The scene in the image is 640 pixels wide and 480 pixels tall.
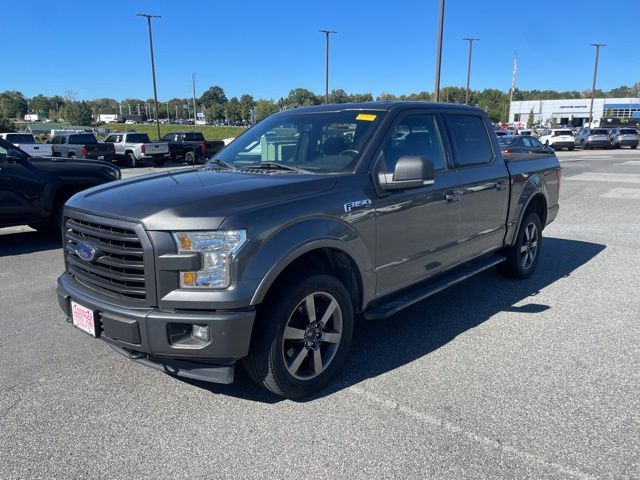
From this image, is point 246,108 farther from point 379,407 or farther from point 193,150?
point 379,407

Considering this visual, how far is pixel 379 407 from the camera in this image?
3.26 meters

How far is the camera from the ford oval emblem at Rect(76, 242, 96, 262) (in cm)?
320

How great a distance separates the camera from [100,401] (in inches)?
131

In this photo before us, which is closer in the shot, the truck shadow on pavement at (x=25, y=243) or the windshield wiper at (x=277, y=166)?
the windshield wiper at (x=277, y=166)

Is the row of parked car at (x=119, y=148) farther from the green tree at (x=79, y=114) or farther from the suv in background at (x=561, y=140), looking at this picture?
the green tree at (x=79, y=114)

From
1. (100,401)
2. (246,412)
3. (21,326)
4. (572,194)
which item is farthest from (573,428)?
(572,194)

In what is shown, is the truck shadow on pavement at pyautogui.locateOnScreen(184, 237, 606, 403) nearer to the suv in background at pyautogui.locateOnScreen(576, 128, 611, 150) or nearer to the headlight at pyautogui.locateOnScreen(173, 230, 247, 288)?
the headlight at pyautogui.locateOnScreen(173, 230, 247, 288)

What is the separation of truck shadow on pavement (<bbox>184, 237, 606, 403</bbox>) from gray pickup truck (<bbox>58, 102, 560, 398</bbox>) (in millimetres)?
351

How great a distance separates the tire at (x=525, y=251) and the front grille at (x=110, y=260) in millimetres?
4204

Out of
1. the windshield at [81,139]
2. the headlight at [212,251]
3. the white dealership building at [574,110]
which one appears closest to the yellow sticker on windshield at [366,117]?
the headlight at [212,251]

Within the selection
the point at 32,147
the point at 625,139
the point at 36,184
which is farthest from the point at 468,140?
the point at 625,139

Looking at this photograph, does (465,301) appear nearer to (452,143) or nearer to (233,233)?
(452,143)

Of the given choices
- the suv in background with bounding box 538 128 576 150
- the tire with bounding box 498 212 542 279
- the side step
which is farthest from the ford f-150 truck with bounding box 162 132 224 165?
the suv in background with bounding box 538 128 576 150

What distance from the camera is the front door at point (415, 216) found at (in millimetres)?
3783
